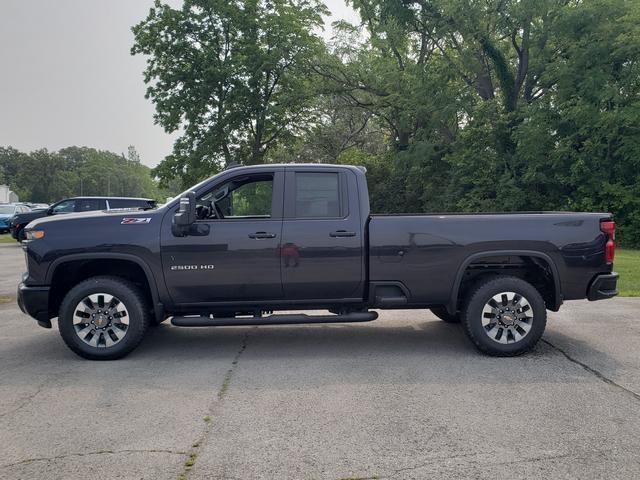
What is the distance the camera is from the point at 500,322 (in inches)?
219

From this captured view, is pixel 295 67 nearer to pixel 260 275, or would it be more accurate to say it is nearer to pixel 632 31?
pixel 632 31

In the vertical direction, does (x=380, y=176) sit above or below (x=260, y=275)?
above

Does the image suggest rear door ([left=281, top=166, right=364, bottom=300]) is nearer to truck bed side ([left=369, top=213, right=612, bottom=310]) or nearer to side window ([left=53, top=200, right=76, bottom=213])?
truck bed side ([left=369, top=213, right=612, bottom=310])

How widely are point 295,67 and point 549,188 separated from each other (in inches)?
610

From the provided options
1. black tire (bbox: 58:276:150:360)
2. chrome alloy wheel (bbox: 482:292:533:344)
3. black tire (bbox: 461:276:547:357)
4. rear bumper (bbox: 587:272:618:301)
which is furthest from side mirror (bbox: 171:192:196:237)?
rear bumper (bbox: 587:272:618:301)

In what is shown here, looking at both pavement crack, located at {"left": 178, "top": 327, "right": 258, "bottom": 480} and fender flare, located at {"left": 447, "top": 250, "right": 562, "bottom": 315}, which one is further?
fender flare, located at {"left": 447, "top": 250, "right": 562, "bottom": 315}

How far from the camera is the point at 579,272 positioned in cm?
563

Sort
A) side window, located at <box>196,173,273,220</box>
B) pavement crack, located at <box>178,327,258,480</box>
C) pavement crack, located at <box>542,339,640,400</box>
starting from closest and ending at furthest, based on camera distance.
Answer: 1. pavement crack, located at <box>178,327,258,480</box>
2. pavement crack, located at <box>542,339,640,400</box>
3. side window, located at <box>196,173,273,220</box>

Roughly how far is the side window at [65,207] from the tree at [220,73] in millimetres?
13103

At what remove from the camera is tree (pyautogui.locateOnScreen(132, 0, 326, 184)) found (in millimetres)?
31172

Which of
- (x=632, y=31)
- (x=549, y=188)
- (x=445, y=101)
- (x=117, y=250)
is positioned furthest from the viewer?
(x=445, y=101)

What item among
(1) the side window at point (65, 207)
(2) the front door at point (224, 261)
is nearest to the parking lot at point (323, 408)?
(2) the front door at point (224, 261)

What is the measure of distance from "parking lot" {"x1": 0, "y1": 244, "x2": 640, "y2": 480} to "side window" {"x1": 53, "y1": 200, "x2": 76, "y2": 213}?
13.4m

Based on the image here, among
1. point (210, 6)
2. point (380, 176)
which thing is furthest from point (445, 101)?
point (210, 6)
